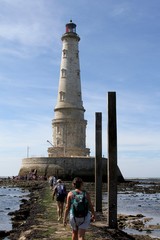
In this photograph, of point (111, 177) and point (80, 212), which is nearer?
point (80, 212)

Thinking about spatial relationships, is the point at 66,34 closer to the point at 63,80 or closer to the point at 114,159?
the point at 63,80

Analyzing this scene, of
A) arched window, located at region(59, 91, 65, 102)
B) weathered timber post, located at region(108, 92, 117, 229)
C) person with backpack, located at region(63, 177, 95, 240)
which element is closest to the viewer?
person with backpack, located at region(63, 177, 95, 240)

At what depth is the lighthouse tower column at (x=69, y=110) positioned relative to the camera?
55688mm

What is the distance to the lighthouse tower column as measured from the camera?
55.7 meters

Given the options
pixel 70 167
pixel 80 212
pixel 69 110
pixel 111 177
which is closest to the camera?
pixel 80 212

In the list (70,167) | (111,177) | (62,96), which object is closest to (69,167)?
(70,167)

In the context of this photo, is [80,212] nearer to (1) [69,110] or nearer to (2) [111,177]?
(2) [111,177]

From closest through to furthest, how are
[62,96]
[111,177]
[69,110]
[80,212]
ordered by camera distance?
[80,212] < [111,177] < [69,110] < [62,96]

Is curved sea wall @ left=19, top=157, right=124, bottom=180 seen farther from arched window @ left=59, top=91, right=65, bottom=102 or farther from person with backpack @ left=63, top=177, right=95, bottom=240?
person with backpack @ left=63, top=177, right=95, bottom=240

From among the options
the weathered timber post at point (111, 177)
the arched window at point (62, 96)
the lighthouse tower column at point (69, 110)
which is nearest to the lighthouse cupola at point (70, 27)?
A: the lighthouse tower column at point (69, 110)

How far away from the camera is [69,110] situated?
56.0 m

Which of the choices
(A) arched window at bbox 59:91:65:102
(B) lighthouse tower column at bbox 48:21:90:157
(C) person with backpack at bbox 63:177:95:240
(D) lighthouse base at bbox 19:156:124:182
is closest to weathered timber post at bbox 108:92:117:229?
(C) person with backpack at bbox 63:177:95:240

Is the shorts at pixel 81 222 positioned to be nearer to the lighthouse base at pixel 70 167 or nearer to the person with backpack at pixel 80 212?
the person with backpack at pixel 80 212

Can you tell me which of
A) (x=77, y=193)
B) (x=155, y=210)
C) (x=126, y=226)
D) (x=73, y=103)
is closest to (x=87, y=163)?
(x=73, y=103)
